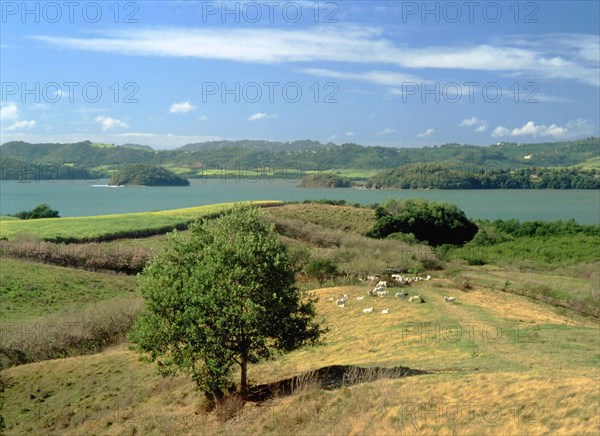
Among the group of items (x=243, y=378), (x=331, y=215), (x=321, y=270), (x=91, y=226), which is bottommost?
(x=321, y=270)

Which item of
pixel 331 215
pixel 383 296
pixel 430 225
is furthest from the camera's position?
pixel 331 215

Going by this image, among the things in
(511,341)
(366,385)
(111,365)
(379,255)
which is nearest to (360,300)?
(511,341)

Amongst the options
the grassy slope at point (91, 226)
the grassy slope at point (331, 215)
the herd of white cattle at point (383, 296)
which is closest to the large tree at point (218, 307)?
the herd of white cattle at point (383, 296)

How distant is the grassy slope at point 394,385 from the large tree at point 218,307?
1820 millimetres

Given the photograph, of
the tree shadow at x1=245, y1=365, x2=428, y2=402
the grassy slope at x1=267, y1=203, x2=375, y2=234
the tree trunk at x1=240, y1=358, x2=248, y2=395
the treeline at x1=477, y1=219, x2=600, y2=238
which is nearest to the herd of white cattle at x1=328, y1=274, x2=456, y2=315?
the tree shadow at x1=245, y1=365, x2=428, y2=402

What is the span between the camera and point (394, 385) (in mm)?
17922

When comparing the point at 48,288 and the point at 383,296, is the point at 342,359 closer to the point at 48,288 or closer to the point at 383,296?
the point at 383,296

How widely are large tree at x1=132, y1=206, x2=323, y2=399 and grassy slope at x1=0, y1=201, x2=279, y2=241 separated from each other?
43244 mm

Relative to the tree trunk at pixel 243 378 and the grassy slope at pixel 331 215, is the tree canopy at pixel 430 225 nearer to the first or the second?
the grassy slope at pixel 331 215

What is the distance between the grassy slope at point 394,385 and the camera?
608 inches

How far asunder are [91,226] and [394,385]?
54.4m

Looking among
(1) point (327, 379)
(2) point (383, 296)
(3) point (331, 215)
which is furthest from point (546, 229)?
(1) point (327, 379)

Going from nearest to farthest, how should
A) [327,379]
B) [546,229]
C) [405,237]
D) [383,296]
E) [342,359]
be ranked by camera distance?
1. [327,379]
2. [342,359]
3. [383,296]
4. [405,237]
5. [546,229]

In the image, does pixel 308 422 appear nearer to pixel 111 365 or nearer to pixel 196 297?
pixel 196 297
